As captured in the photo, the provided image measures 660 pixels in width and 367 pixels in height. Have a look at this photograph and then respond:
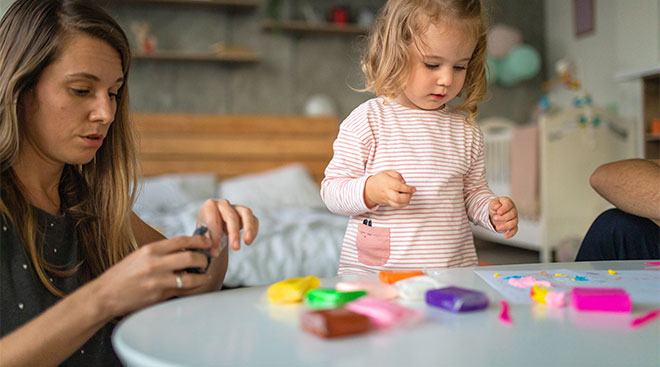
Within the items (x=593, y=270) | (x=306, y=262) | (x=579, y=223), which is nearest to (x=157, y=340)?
(x=593, y=270)

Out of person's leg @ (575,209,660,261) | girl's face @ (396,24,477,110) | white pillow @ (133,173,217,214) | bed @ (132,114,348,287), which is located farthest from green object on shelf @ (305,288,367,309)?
white pillow @ (133,173,217,214)

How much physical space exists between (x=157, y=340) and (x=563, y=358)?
14.4 inches

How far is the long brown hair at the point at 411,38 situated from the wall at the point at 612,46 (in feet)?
8.25

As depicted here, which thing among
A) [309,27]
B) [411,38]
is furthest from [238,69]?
[411,38]

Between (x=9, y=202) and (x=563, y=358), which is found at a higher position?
(x=9, y=202)

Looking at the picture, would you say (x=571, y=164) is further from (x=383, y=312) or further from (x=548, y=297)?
(x=383, y=312)

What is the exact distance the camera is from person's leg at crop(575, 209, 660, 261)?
125cm

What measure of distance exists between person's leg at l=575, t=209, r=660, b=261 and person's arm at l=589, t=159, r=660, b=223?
0.07 feet

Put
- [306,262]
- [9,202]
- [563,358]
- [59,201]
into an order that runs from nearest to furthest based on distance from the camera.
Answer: [563,358] → [9,202] → [59,201] → [306,262]

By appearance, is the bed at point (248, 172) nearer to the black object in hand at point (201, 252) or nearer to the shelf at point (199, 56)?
the shelf at point (199, 56)

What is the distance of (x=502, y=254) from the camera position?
458cm

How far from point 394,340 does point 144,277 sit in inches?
12.5

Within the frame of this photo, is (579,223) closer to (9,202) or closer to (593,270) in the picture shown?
(593,270)

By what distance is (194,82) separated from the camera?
454 centimetres
